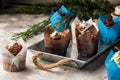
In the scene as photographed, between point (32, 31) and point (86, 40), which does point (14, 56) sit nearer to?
point (86, 40)

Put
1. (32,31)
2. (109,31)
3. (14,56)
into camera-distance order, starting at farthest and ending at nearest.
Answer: (32,31) < (109,31) < (14,56)

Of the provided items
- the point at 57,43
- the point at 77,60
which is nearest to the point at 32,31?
the point at 57,43

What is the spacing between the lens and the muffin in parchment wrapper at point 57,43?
1135 mm

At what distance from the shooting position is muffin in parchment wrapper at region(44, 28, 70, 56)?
44.7 inches

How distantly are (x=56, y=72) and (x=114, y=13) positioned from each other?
548 mm

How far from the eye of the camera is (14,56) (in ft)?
3.47

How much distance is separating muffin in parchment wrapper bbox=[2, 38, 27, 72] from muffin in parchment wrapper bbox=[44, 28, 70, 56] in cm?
10

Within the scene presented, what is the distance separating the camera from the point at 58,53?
1146 millimetres

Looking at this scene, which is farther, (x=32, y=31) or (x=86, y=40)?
(x=32, y=31)

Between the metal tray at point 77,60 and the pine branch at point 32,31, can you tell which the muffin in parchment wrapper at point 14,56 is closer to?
the metal tray at point 77,60

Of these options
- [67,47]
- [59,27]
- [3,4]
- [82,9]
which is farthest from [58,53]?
[3,4]

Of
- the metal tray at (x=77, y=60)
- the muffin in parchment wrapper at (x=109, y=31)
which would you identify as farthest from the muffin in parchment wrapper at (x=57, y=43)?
the muffin in parchment wrapper at (x=109, y=31)

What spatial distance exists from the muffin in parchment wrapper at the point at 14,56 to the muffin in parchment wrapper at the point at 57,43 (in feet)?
0.34

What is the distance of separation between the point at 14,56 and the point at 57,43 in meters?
0.16
